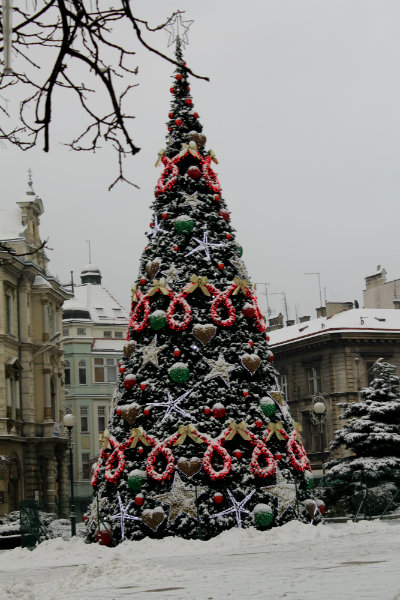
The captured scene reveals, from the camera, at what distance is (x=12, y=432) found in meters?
40.7

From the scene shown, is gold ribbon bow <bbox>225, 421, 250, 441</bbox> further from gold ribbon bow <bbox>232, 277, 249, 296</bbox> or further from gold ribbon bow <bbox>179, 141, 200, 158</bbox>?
gold ribbon bow <bbox>179, 141, 200, 158</bbox>

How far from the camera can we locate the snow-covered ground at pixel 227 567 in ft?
32.6

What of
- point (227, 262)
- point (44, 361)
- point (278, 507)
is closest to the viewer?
point (278, 507)

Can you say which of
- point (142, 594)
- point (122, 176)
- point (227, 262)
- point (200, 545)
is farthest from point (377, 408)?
point (122, 176)

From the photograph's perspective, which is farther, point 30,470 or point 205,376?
point 30,470

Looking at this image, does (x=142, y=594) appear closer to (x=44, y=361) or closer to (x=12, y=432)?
(x=12, y=432)

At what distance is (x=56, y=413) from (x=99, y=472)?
28806 mm

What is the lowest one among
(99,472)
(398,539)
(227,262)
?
(398,539)

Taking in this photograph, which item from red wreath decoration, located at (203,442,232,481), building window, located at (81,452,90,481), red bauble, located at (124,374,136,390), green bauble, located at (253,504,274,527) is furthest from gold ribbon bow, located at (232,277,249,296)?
building window, located at (81,452,90,481)

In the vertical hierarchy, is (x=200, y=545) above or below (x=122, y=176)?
below

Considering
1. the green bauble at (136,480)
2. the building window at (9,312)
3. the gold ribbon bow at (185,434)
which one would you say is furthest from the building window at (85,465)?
the gold ribbon bow at (185,434)

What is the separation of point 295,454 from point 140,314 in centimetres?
373

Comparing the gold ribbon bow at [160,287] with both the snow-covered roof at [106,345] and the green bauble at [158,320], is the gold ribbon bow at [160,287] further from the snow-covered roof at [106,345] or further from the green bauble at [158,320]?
the snow-covered roof at [106,345]

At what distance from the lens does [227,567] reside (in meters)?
12.8
